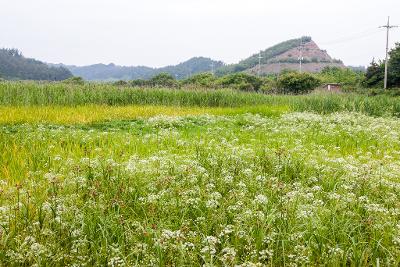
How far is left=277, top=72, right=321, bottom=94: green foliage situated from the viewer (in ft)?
196

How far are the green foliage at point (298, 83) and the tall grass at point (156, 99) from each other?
108ft

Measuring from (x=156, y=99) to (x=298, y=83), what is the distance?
41.1 metres

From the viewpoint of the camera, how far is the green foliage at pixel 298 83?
59844 mm

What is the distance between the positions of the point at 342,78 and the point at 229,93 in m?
58.1

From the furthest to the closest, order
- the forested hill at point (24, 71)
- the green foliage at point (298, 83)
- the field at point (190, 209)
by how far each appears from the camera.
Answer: the forested hill at point (24, 71), the green foliage at point (298, 83), the field at point (190, 209)

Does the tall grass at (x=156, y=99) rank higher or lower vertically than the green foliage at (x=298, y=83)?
lower

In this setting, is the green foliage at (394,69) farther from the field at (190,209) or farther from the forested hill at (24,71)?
the forested hill at (24,71)

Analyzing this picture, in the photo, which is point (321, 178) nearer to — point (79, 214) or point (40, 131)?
point (79, 214)

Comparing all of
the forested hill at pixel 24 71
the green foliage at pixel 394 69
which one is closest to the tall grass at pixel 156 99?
the green foliage at pixel 394 69

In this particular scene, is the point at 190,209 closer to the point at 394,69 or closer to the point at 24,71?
the point at 394,69

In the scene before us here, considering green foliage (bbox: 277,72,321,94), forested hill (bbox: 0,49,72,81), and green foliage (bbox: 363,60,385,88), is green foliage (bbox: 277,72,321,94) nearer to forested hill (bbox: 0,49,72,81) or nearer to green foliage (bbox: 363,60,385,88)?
green foliage (bbox: 363,60,385,88)

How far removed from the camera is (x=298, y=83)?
60.2 metres

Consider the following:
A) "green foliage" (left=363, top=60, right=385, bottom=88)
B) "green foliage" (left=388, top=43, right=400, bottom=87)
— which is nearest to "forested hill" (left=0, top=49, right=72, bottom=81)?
"green foliage" (left=363, top=60, right=385, bottom=88)

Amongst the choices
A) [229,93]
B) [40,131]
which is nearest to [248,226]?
[40,131]
